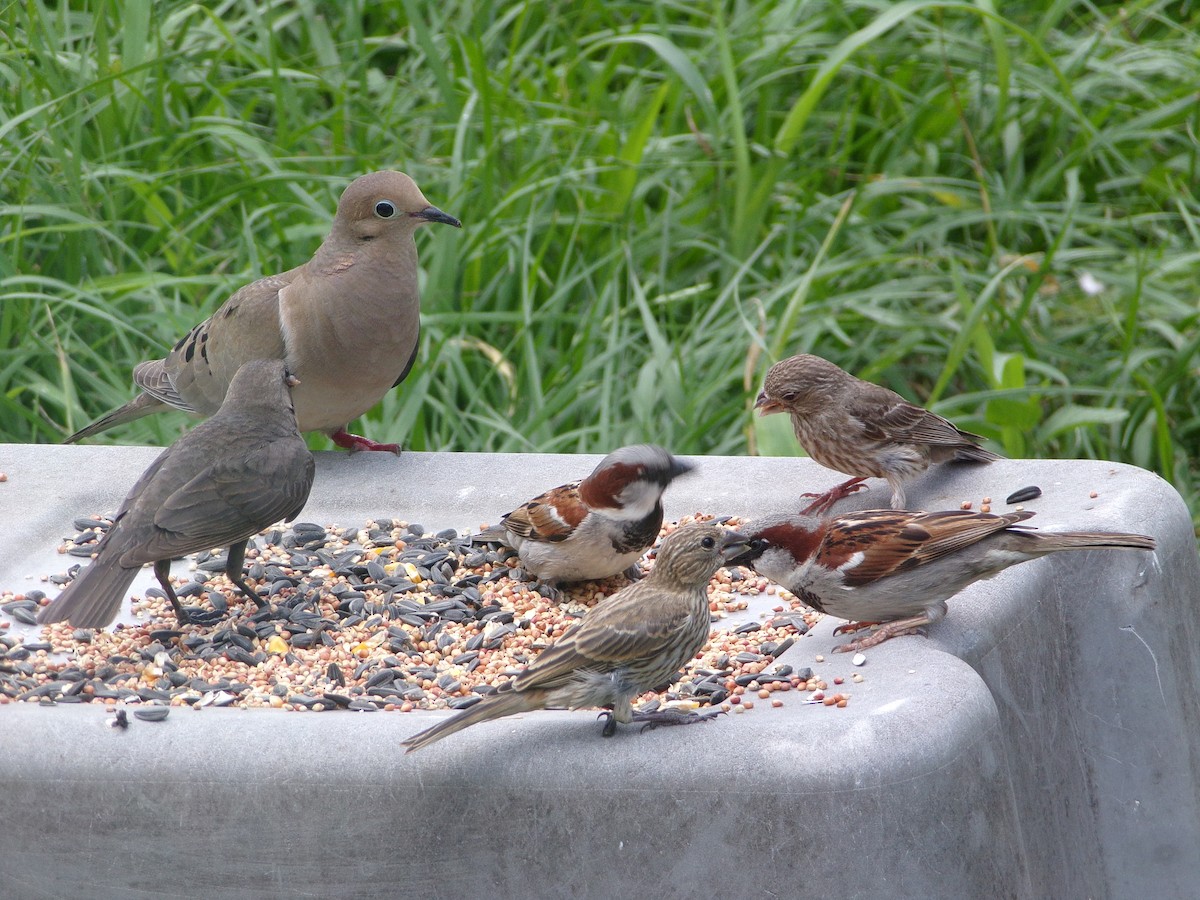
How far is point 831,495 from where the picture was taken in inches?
160

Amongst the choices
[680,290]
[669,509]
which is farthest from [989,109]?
[669,509]

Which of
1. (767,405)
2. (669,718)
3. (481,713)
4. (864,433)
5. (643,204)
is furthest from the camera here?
(643,204)

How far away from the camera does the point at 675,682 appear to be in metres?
3.18

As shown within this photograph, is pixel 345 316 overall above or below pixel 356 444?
above

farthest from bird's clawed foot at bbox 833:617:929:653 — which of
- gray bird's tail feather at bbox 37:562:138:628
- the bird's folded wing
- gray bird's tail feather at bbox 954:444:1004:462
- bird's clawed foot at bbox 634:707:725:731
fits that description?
gray bird's tail feather at bbox 37:562:138:628

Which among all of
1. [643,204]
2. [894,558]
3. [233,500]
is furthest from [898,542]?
[643,204]

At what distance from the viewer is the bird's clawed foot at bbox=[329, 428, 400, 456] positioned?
456 centimetres

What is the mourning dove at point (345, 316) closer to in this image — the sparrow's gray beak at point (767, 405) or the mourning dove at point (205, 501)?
the mourning dove at point (205, 501)

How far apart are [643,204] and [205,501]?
10.9 ft

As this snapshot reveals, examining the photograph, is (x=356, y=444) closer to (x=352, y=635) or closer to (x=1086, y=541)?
(x=352, y=635)

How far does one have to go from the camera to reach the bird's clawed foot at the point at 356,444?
456 cm

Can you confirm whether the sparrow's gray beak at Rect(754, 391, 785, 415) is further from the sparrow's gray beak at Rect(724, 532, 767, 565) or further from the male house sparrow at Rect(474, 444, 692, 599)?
the sparrow's gray beak at Rect(724, 532, 767, 565)

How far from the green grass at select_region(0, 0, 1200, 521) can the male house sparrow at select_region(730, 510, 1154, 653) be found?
6.25 ft

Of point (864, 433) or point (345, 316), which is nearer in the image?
point (864, 433)
